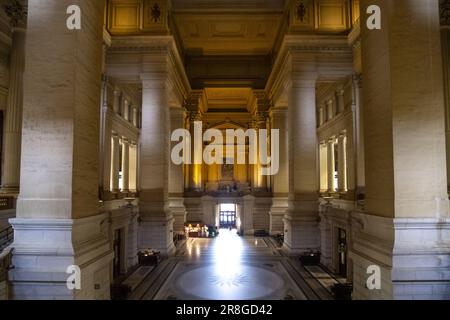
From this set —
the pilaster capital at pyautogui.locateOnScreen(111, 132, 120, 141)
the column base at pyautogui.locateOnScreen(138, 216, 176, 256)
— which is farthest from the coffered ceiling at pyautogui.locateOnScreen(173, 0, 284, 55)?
the column base at pyautogui.locateOnScreen(138, 216, 176, 256)

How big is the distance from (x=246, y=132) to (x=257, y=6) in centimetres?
1741

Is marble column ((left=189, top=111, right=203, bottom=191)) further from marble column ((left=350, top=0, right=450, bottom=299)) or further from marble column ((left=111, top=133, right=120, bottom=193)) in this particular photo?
marble column ((left=350, top=0, right=450, bottom=299))

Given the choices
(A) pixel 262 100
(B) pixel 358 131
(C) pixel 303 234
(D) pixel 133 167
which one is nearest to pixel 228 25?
(A) pixel 262 100

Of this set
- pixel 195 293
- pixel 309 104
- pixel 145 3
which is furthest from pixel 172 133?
pixel 195 293

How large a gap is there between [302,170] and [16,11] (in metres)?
17.5

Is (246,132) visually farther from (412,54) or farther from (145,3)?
(412,54)

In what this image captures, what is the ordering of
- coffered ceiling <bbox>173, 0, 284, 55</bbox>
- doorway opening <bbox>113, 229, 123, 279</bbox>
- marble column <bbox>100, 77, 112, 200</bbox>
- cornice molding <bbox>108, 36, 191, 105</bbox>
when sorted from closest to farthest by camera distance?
1. doorway opening <bbox>113, 229, 123, 279</bbox>
2. marble column <bbox>100, 77, 112, 200</bbox>
3. cornice molding <bbox>108, 36, 191, 105</bbox>
4. coffered ceiling <bbox>173, 0, 284, 55</bbox>

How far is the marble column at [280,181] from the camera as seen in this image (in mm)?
29812

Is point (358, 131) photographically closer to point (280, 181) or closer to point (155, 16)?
point (280, 181)

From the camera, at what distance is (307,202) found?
21.7 m

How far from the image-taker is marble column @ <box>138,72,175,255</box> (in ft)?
70.2

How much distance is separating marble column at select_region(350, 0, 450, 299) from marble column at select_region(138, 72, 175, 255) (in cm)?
1488

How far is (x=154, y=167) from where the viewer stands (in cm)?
2200
